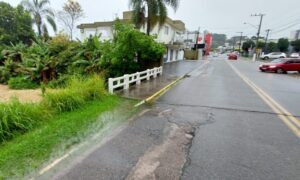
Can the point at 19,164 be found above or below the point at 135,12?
below

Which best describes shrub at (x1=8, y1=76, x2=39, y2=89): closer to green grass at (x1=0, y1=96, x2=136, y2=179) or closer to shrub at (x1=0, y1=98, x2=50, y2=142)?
green grass at (x1=0, y1=96, x2=136, y2=179)

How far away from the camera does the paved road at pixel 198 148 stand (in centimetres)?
339

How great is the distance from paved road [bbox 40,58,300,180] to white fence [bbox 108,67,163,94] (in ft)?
9.01

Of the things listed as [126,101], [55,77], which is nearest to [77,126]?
[126,101]

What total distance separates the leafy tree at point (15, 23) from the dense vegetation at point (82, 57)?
15.8m

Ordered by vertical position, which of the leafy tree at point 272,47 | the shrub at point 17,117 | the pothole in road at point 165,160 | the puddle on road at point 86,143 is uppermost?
the leafy tree at point 272,47

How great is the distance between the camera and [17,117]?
500 centimetres

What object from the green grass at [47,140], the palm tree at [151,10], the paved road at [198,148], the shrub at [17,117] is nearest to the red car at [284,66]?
the palm tree at [151,10]

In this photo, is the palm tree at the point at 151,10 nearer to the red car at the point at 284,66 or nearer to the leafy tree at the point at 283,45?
the red car at the point at 284,66

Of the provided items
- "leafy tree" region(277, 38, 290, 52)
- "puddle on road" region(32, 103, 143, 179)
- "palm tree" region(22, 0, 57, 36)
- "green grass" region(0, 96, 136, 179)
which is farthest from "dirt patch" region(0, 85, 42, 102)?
"leafy tree" region(277, 38, 290, 52)

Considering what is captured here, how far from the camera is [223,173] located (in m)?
3.38

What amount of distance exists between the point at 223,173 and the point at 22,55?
18.0 meters

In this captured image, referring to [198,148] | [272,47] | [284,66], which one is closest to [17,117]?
[198,148]

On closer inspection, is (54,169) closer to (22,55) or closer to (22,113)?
(22,113)
